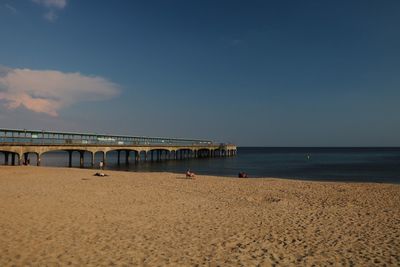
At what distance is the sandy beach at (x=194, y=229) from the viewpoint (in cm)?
718

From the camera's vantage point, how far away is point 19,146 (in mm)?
36875

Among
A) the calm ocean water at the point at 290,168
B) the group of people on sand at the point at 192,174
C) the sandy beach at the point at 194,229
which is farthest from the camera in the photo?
the calm ocean water at the point at 290,168

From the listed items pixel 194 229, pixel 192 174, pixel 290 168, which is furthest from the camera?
pixel 290 168

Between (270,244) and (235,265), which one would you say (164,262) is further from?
(270,244)

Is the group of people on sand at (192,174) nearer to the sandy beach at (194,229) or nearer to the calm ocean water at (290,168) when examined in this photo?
the calm ocean water at (290,168)

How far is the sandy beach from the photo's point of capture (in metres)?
7.18

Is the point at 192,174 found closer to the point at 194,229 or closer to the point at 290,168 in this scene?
the point at 194,229

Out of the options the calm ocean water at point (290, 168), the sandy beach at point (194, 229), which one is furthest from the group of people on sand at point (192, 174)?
the sandy beach at point (194, 229)

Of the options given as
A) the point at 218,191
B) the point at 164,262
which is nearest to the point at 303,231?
the point at 164,262

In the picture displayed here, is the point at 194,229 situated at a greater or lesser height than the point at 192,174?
lesser

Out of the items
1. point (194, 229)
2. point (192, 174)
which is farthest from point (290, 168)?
point (194, 229)

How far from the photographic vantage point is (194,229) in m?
9.77

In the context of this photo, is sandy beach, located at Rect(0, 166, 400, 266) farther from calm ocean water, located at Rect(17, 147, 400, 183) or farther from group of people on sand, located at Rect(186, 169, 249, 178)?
calm ocean water, located at Rect(17, 147, 400, 183)

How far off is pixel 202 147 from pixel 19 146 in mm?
52374
